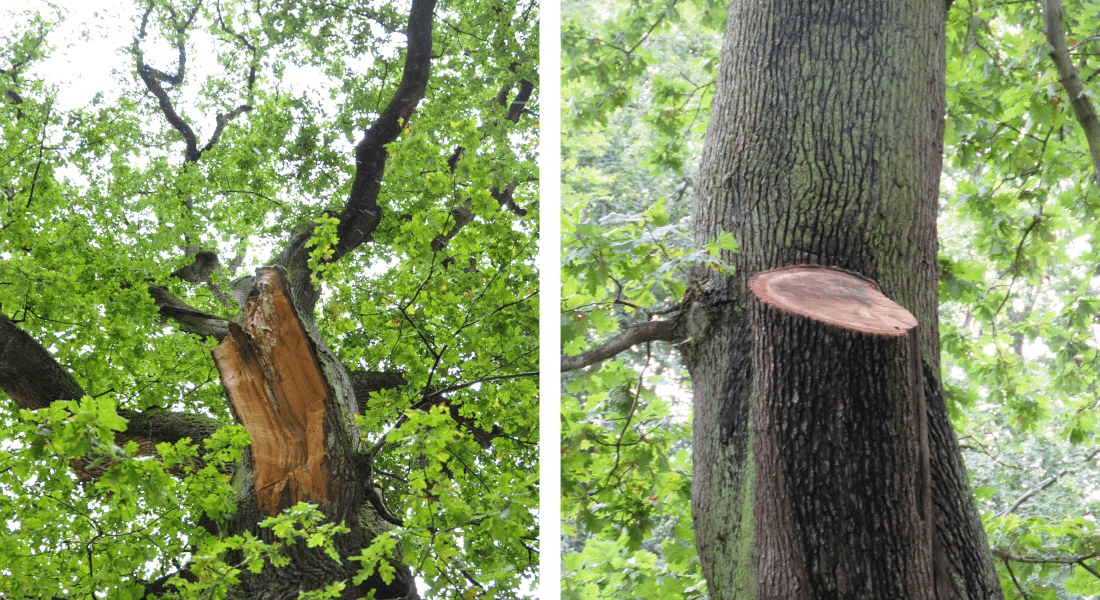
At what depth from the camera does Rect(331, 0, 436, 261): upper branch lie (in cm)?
130

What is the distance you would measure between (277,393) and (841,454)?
0.95m

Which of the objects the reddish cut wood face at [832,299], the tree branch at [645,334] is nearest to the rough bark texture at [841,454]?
the reddish cut wood face at [832,299]

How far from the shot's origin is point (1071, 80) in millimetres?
1149

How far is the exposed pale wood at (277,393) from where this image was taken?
1197 millimetres

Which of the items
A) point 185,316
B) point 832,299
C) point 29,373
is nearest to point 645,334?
point 832,299

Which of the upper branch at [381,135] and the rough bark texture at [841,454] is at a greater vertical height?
the upper branch at [381,135]

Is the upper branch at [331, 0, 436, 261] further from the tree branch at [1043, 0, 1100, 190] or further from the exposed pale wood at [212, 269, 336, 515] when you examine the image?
the tree branch at [1043, 0, 1100, 190]

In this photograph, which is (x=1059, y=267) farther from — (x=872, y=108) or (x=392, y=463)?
(x=392, y=463)

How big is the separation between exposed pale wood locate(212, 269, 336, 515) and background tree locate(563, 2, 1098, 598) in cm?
49

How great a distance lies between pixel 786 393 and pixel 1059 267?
1.63 m

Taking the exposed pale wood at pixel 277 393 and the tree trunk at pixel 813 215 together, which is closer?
the tree trunk at pixel 813 215

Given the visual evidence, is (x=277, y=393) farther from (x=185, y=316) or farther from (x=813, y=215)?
(x=813, y=215)

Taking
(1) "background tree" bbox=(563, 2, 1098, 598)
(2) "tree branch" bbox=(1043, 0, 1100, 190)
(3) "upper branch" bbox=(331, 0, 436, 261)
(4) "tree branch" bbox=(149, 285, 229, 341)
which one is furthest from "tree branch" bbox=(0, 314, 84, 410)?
(2) "tree branch" bbox=(1043, 0, 1100, 190)

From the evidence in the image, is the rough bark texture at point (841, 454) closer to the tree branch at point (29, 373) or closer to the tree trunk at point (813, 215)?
the tree trunk at point (813, 215)
